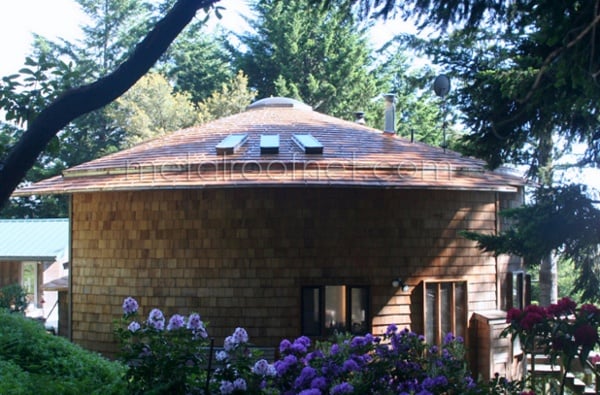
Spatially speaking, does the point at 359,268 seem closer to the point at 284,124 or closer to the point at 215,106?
the point at 284,124

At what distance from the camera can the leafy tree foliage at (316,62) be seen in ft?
104

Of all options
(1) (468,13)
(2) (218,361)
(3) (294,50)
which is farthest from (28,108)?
(3) (294,50)

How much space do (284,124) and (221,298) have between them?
4.41m

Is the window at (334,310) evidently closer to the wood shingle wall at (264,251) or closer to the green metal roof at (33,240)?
the wood shingle wall at (264,251)

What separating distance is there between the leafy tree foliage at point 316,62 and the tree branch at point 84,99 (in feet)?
89.9

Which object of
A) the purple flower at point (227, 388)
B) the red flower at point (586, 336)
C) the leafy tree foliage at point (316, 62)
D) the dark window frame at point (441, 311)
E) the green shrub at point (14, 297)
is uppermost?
the leafy tree foliage at point (316, 62)

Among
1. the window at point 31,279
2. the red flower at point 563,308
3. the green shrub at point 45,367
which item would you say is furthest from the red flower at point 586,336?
the window at point 31,279

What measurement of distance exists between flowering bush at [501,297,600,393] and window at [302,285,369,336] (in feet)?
18.1

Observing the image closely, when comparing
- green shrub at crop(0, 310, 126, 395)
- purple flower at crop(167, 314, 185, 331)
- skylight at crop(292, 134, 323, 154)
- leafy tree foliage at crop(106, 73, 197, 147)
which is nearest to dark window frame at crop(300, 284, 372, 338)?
skylight at crop(292, 134, 323, 154)

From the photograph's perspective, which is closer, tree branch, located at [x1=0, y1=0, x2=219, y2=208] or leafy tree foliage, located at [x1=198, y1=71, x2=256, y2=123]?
tree branch, located at [x1=0, y1=0, x2=219, y2=208]

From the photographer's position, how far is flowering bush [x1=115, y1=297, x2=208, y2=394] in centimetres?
442

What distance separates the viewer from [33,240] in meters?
23.1

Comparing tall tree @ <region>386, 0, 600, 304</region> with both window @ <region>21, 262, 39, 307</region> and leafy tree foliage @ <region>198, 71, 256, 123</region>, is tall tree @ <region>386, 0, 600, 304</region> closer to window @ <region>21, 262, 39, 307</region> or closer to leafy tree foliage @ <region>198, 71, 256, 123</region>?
window @ <region>21, 262, 39, 307</region>

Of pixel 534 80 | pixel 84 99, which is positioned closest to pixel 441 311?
pixel 534 80
